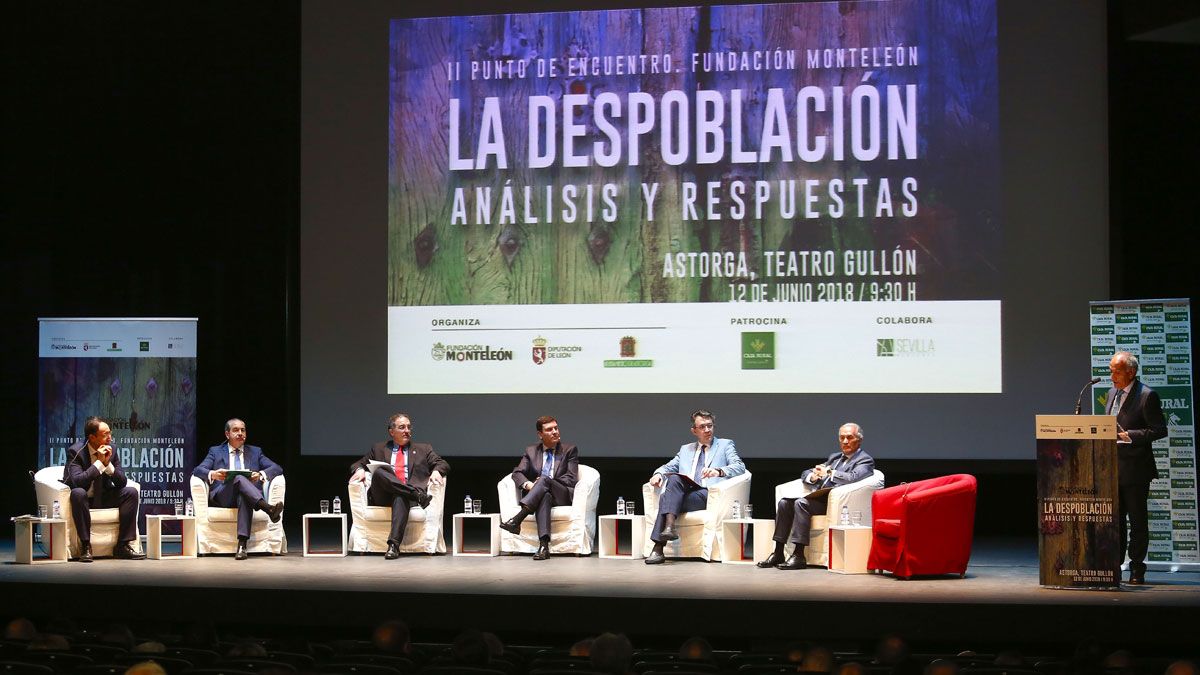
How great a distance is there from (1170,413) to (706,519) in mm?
2687

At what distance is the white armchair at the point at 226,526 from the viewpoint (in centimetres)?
852

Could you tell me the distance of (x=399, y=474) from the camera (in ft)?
28.2

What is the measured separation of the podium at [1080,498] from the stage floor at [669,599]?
A: 13 centimetres

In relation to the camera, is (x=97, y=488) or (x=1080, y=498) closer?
(x=1080, y=498)

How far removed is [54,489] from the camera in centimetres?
819

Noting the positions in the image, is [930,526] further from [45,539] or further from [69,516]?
[45,539]

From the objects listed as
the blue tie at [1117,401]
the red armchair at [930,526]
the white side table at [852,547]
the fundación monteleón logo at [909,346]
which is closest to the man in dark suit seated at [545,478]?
the white side table at [852,547]

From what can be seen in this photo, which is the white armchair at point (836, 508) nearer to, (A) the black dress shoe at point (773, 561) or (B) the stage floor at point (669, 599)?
(A) the black dress shoe at point (773, 561)

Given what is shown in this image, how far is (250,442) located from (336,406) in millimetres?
832

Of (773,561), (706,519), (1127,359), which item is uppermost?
(1127,359)

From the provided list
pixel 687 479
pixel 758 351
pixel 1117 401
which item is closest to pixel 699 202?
pixel 758 351

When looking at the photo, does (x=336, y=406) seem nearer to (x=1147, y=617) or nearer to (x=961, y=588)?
(x=961, y=588)

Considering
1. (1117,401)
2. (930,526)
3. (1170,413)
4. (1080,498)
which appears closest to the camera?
(1080,498)

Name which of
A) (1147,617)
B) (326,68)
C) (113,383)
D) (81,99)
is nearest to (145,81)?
(81,99)
